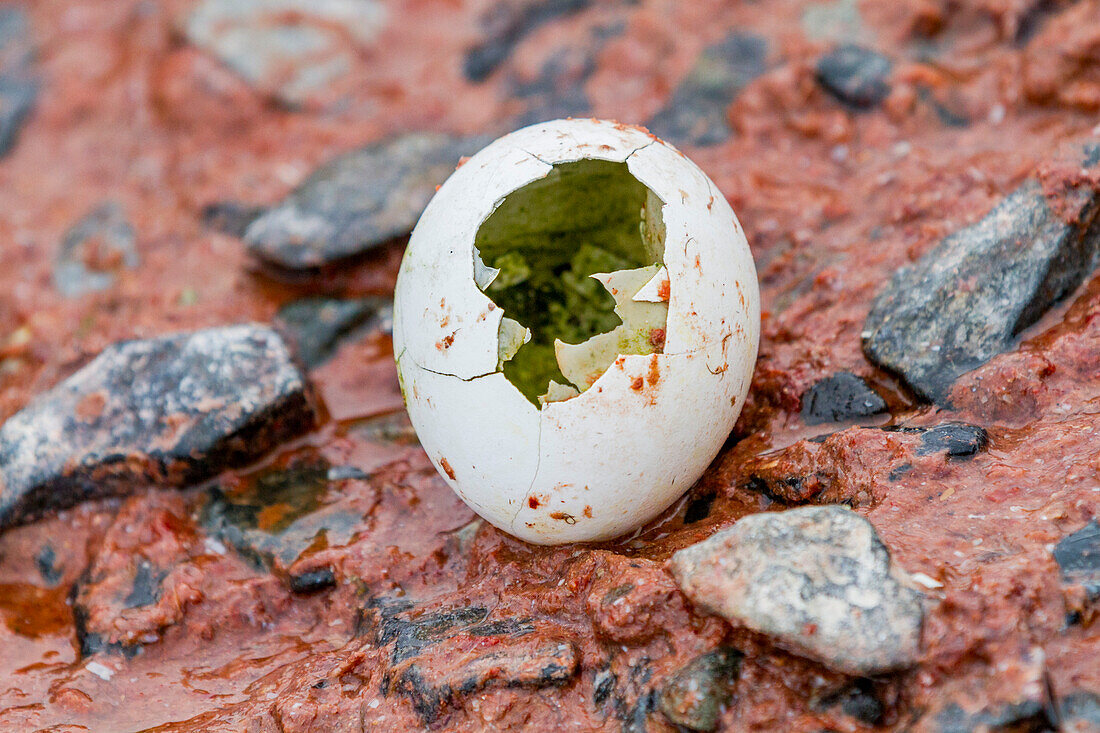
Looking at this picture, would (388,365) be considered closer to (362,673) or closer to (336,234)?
(336,234)

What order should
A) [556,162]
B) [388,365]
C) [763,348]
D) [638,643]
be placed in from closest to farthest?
[638,643] < [556,162] < [763,348] < [388,365]

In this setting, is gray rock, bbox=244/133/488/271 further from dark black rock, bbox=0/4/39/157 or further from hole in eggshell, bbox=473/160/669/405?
dark black rock, bbox=0/4/39/157

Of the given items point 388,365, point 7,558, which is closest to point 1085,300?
point 388,365

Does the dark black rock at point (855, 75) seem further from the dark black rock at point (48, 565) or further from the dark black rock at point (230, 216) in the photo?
the dark black rock at point (48, 565)

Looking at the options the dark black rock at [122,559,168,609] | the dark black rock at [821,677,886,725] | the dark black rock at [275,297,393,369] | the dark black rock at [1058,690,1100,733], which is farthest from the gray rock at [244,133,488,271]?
the dark black rock at [1058,690,1100,733]

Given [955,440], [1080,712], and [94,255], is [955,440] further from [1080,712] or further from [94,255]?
[94,255]

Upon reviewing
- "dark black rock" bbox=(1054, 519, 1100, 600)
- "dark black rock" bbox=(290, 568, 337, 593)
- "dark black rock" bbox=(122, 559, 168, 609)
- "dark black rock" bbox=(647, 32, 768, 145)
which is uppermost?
"dark black rock" bbox=(647, 32, 768, 145)
